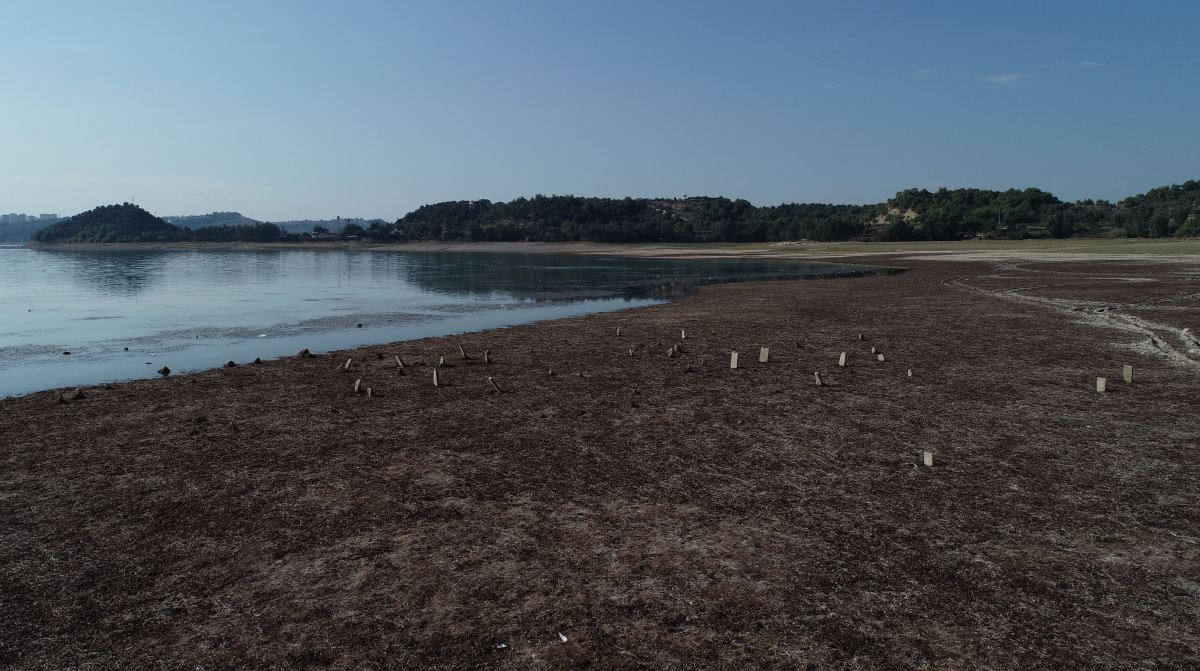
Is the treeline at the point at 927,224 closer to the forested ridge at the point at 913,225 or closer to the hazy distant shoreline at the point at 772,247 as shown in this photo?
the forested ridge at the point at 913,225

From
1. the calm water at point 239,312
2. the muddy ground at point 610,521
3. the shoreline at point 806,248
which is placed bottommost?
the muddy ground at point 610,521

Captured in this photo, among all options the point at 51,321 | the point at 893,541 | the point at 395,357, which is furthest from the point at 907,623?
the point at 51,321

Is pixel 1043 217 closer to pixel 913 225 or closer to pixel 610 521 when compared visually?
pixel 913 225

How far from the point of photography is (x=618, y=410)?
1395 cm

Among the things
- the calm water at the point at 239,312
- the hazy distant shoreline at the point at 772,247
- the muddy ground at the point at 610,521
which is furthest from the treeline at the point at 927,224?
the muddy ground at the point at 610,521

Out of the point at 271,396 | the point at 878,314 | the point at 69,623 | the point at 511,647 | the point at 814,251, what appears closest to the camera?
the point at 511,647

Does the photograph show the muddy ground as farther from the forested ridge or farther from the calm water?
the forested ridge

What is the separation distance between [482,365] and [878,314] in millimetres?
19083

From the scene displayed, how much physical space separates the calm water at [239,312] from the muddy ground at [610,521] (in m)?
6.50

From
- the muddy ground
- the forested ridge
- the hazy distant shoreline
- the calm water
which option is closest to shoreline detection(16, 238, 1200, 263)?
the hazy distant shoreline

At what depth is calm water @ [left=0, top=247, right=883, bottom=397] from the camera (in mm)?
22484

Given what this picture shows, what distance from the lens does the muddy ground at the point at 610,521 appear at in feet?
19.6

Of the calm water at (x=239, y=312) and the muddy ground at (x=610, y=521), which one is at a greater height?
the calm water at (x=239, y=312)

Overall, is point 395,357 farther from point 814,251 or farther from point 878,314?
point 814,251
